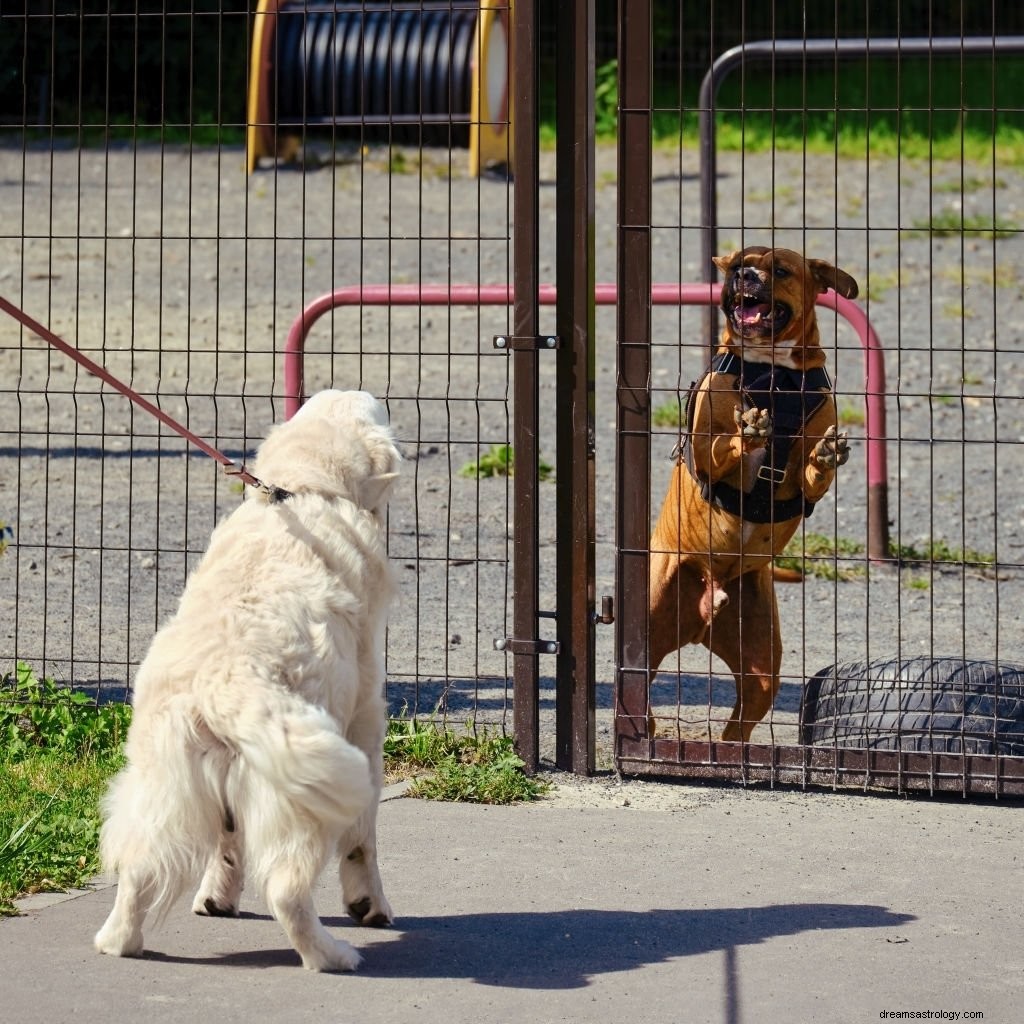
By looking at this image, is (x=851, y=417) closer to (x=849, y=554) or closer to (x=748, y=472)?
(x=849, y=554)

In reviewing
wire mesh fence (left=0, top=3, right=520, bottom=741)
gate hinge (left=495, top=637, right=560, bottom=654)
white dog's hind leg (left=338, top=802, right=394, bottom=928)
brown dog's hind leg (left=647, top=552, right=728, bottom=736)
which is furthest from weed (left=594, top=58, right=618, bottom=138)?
white dog's hind leg (left=338, top=802, right=394, bottom=928)

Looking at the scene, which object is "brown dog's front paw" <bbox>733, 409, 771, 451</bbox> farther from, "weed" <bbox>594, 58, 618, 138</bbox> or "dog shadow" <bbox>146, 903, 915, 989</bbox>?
"weed" <bbox>594, 58, 618, 138</bbox>

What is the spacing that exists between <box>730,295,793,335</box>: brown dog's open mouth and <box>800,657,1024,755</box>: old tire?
117 centimetres

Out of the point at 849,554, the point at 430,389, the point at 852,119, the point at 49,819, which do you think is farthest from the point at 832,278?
the point at 852,119

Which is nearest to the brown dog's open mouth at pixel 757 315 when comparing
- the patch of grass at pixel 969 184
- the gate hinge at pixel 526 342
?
the gate hinge at pixel 526 342

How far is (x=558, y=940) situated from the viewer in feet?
12.8

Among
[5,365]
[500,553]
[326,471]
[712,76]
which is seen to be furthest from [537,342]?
[5,365]

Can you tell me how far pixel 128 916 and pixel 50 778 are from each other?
1.44 metres

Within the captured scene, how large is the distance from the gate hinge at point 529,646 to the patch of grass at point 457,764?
312mm

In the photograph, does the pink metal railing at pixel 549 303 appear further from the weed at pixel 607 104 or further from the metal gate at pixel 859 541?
the weed at pixel 607 104

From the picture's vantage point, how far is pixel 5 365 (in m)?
12.6

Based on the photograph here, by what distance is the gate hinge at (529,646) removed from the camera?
17.0 feet

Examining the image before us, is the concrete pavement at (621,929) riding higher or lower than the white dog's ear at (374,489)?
lower

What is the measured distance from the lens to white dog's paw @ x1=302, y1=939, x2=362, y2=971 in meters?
3.61
